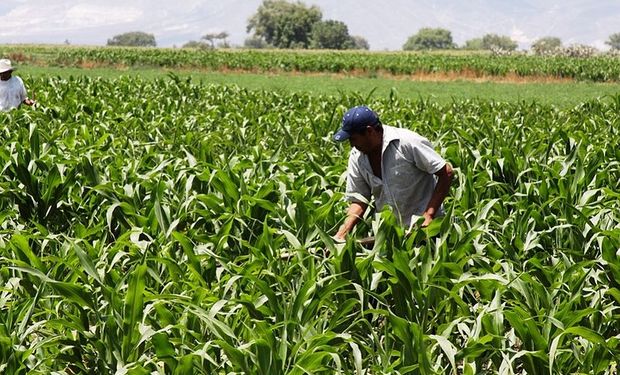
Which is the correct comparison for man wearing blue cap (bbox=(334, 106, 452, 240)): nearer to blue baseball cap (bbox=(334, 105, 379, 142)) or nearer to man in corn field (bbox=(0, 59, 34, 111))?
blue baseball cap (bbox=(334, 105, 379, 142))

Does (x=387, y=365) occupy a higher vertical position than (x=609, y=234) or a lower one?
lower

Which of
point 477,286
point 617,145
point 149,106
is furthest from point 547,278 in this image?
point 149,106

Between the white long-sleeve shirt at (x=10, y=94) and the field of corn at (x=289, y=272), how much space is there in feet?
11.5

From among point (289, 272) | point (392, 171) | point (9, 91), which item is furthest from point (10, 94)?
point (289, 272)

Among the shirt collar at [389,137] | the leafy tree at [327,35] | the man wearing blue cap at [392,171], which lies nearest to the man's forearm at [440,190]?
the man wearing blue cap at [392,171]

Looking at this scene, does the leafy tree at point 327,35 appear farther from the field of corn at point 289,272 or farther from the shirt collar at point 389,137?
the shirt collar at point 389,137

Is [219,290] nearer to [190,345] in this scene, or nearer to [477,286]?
[190,345]

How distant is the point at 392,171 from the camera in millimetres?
5172

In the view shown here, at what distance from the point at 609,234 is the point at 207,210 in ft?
8.57

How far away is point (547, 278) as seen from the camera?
4.24 meters

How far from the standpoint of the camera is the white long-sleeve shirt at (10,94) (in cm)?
1164

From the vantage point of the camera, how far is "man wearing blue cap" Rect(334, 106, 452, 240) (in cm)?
487

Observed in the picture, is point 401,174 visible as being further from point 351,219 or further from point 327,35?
point 327,35

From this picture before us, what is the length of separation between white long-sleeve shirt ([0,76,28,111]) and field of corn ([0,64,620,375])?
349 cm
